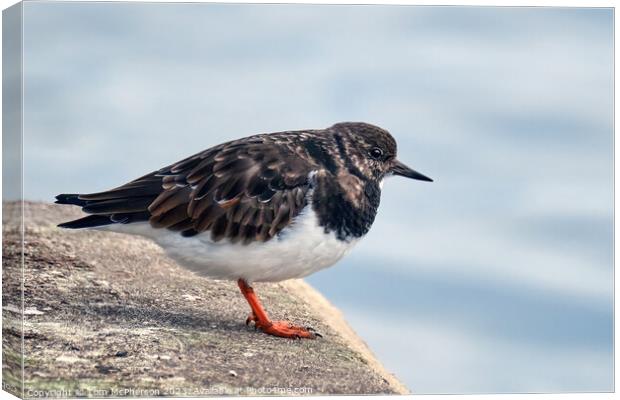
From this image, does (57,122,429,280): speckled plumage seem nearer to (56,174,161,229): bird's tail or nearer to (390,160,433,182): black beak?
(56,174,161,229): bird's tail

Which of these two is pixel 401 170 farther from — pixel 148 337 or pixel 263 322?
pixel 148 337

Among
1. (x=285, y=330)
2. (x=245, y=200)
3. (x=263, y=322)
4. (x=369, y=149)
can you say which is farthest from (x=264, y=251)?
(x=369, y=149)

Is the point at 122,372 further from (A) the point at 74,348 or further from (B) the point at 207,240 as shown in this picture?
(B) the point at 207,240

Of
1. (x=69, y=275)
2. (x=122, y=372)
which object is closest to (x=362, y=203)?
(x=122, y=372)

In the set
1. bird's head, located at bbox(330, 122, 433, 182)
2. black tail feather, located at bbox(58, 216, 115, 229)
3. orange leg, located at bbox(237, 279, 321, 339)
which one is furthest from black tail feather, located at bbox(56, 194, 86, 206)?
bird's head, located at bbox(330, 122, 433, 182)

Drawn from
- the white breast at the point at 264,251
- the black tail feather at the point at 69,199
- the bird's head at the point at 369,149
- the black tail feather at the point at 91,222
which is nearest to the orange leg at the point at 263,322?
the white breast at the point at 264,251

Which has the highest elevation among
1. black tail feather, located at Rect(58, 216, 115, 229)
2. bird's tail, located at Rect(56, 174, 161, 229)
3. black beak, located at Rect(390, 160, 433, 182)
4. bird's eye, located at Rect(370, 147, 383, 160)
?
bird's eye, located at Rect(370, 147, 383, 160)
